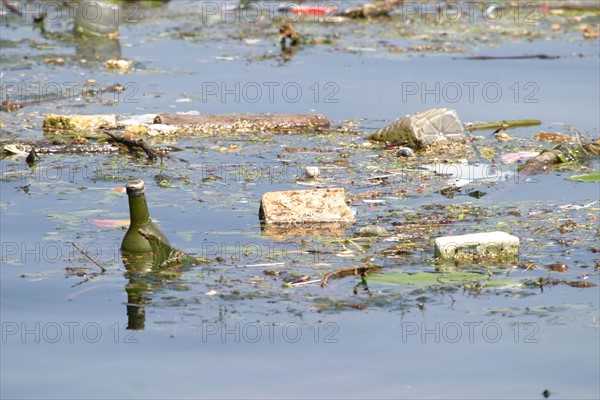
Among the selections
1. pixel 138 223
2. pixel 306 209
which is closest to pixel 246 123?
pixel 306 209

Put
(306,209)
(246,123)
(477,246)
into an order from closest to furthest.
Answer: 1. (477,246)
2. (306,209)
3. (246,123)

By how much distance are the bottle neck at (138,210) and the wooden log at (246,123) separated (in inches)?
103

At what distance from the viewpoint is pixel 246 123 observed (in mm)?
8172

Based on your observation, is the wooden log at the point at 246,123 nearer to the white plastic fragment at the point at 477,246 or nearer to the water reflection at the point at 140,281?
the water reflection at the point at 140,281

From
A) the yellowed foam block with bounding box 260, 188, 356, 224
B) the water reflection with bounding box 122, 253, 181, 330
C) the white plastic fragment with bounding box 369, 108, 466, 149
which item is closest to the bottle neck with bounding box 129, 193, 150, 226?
the water reflection with bounding box 122, 253, 181, 330

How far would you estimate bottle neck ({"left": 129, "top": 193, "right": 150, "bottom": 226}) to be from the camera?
17.9 feet

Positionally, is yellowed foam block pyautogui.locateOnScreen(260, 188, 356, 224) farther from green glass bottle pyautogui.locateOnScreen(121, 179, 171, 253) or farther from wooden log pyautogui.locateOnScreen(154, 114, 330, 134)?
wooden log pyautogui.locateOnScreen(154, 114, 330, 134)

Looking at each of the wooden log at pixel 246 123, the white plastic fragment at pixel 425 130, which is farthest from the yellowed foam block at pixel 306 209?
the wooden log at pixel 246 123

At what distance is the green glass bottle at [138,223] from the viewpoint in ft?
17.8

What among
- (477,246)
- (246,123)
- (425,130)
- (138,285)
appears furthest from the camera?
(246,123)

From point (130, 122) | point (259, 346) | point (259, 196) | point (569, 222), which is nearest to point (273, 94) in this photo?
point (130, 122)

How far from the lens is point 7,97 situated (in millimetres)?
9023

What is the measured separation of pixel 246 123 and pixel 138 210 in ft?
9.17

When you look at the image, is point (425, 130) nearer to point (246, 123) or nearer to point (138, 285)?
point (246, 123)
